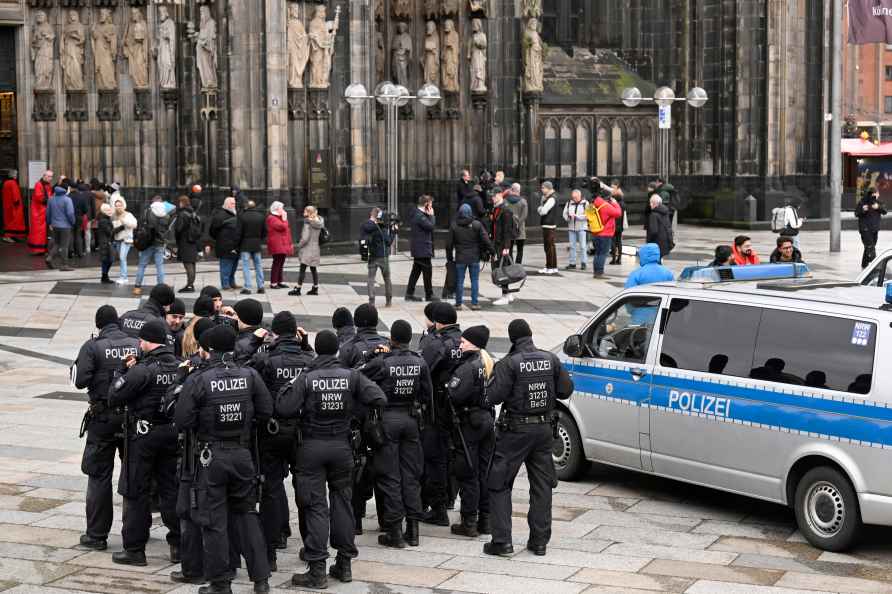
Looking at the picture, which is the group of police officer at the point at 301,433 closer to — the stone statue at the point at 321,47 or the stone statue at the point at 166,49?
the stone statue at the point at 321,47

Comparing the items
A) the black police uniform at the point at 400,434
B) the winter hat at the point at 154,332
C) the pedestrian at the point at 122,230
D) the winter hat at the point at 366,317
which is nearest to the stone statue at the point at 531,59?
the pedestrian at the point at 122,230

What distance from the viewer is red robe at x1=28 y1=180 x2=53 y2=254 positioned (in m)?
29.1

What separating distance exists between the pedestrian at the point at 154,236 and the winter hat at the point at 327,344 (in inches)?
545

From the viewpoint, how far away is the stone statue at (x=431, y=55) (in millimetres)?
35094

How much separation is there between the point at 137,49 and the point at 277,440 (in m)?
23.7

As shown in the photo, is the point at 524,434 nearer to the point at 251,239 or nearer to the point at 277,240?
the point at 251,239

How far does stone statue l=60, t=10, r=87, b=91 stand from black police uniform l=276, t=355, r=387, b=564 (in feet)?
80.1

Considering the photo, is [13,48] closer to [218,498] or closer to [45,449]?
[45,449]

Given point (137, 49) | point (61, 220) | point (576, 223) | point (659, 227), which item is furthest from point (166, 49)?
point (659, 227)

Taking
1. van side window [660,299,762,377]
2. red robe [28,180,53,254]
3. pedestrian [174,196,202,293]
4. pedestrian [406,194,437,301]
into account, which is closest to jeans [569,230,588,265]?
pedestrian [406,194,437,301]

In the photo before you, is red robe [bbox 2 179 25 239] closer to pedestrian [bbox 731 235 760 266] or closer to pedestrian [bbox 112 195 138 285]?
pedestrian [bbox 112 195 138 285]

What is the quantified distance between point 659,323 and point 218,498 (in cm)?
401

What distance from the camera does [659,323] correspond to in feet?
38.2

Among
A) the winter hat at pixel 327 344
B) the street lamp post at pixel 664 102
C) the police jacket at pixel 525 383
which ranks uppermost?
the street lamp post at pixel 664 102
